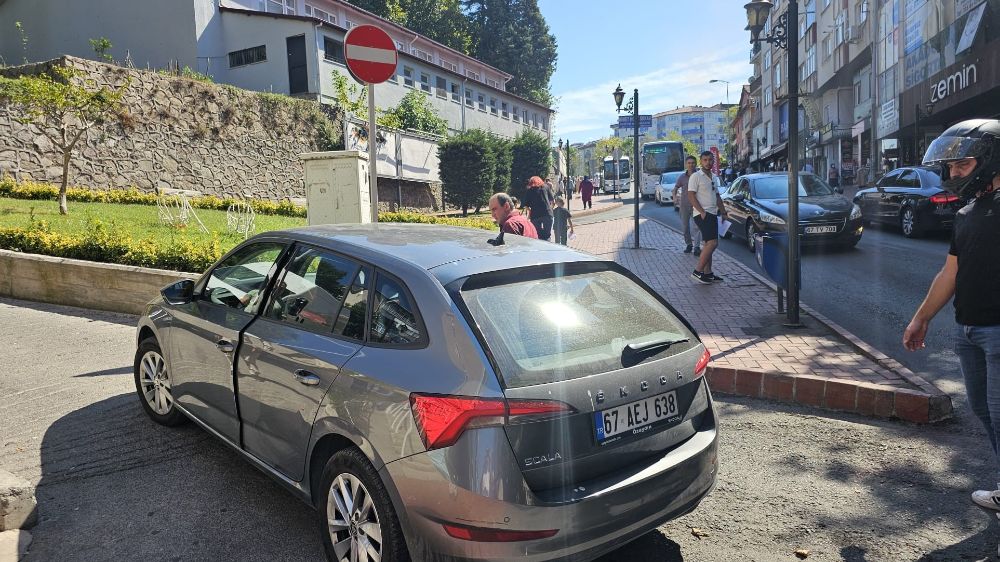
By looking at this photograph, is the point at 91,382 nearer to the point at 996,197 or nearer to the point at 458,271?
the point at 458,271

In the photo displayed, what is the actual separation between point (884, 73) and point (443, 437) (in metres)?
34.9

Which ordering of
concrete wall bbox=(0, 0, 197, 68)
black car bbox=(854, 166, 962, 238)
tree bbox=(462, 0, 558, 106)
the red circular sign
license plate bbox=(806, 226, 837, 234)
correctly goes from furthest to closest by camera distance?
tree bbox=(462, 0, 558, 106), concrete wall bbox=(0, 0, 197, 68), black car bbox=(854, 166, 962, 238), license plate bbox=(806, 226, 837, 234), the red circular sign

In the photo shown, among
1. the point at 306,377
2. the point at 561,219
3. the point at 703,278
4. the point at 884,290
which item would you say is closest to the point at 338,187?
the point at 306,377

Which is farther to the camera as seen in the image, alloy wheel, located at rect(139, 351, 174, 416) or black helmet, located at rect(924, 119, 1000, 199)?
alloy wheel, located at rect(139, 351, 174, 416)

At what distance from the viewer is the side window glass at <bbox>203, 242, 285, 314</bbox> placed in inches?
151

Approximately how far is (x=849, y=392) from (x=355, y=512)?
12.4ft

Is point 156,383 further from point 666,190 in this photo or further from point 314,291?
point 666,190

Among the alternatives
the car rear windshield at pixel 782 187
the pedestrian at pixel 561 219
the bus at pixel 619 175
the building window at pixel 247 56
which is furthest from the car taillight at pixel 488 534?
the bus at pixel 619 175

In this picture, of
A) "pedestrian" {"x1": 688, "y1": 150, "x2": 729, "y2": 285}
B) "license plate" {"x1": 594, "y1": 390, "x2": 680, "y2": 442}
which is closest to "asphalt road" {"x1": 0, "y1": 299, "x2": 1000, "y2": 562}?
"license plate" {"x1": 594, "y1": 390, "x2": 680, "y2": 442}

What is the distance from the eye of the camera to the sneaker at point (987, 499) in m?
3.25

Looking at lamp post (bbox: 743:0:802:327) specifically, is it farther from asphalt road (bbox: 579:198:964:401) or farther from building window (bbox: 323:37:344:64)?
building window (bbox: 323:37:344:64)

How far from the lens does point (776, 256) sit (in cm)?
725

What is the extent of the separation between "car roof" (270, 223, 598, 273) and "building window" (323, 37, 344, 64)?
3048cm

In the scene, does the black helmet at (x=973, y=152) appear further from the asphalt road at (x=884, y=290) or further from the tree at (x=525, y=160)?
the tree at (x=525, y=160)
